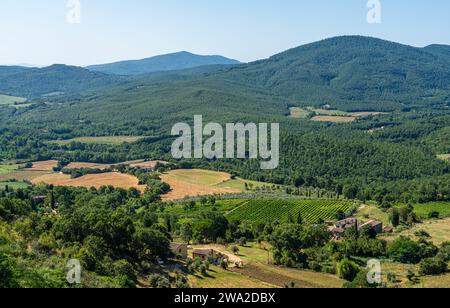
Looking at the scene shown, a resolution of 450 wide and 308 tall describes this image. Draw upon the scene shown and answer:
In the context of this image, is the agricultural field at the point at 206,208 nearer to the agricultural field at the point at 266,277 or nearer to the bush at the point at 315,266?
the agricultural field at the point at 266,277

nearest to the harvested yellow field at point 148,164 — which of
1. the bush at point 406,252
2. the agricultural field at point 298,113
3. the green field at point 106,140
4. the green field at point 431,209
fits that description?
the green field at point 106,140

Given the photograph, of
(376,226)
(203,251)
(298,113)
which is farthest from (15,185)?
(298,113)

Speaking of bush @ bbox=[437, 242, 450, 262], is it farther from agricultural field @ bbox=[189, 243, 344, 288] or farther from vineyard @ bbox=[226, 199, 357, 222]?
vineyard @ bbox=[226, 199, 357, 222]

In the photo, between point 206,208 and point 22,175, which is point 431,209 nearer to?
point 206,208

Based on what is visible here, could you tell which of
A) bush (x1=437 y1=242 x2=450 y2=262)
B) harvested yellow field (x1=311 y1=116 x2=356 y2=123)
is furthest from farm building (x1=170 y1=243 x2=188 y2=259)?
harvested yellow field (x1=311 y1=116 x2=356 y2=123)

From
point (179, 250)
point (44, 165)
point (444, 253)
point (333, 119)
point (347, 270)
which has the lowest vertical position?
point (347, 270)

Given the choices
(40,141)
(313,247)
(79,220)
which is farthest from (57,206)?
(40,141)
